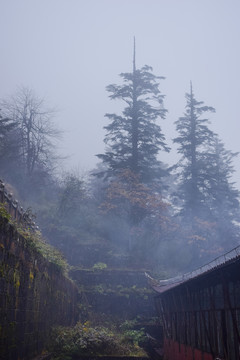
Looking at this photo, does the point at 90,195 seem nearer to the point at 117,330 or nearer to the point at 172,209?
the point at 172,209

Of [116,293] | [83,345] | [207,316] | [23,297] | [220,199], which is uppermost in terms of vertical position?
[220,199]

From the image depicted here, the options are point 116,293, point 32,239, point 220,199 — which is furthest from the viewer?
point 220,199

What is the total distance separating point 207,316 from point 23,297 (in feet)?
19.8

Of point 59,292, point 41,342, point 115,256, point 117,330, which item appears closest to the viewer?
point 41,342

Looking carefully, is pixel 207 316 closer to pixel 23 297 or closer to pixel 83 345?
pixel 83 345

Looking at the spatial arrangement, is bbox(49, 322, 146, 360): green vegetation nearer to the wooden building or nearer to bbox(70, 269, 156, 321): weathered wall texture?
the wooden building

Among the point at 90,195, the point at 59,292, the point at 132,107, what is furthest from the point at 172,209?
the point at 59,292

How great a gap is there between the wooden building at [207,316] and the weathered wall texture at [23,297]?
516 centimetres

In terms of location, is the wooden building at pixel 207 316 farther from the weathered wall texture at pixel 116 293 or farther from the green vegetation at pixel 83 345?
the weathered wall texture at pixel 116 293

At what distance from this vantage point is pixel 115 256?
98.5 ft

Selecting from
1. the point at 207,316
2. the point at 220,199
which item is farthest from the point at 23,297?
the point at 220,199

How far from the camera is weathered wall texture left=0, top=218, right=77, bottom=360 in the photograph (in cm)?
793

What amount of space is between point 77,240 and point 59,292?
1504cm

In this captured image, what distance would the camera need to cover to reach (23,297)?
9484 millimetres
